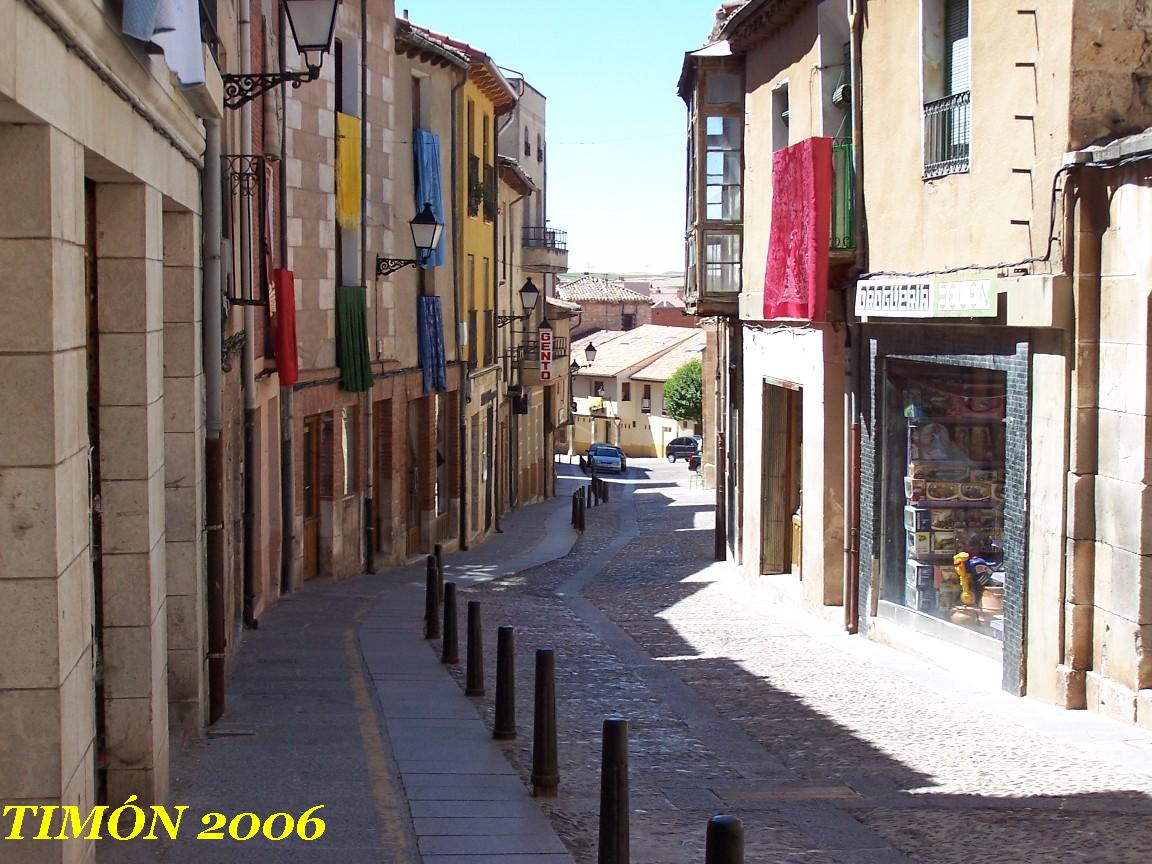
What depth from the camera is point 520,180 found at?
38.7m

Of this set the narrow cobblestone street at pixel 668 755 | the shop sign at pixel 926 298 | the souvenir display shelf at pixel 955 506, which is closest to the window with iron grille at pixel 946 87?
the shop sign at pixel 926 298

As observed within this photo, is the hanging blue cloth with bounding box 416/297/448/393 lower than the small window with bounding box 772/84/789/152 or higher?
lower

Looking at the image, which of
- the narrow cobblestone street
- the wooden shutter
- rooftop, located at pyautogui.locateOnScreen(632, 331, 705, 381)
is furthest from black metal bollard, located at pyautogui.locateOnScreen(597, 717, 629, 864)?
rooftop, located at pyautogui.locateOnScreen(632, 331, 705, 381)

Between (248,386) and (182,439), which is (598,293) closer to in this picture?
(248,386)

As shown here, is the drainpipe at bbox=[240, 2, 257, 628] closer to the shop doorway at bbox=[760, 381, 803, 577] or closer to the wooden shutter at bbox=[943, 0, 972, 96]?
the wooden shutter at bbox=[943, 0, 972, 96]

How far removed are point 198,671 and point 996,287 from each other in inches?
250

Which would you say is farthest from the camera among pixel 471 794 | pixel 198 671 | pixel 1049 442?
pixel 1049 442

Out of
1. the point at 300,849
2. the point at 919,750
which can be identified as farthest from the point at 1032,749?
the point at 300,849

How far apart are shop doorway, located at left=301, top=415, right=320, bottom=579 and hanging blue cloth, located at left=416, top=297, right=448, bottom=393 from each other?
5.56 m

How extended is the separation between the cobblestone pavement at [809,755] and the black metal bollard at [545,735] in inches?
4.7

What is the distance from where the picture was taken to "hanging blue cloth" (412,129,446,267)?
78.0 ft

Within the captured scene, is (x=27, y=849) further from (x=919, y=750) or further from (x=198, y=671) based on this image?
(x=919, y=750)

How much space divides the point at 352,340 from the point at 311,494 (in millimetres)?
2282

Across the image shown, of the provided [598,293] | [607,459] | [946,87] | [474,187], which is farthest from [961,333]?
[598,293]
